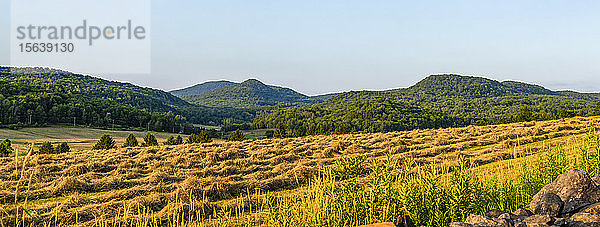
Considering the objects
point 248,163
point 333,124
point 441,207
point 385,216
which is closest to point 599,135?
point 441,207

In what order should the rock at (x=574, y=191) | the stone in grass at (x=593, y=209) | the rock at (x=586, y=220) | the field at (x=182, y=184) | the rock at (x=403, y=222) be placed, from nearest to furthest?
the rock at (x=586, y=220) < the stone in grass at (x=593, y=209) < the rock at (x=403, y=222) < the rock at (x=574, y=191) < the field at (x=182, y=184)

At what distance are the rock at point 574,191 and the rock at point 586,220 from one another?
0.71 m

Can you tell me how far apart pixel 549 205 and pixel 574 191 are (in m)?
0.56

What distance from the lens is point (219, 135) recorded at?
99.5m

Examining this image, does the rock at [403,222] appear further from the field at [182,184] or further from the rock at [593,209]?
the rock at [593,209]

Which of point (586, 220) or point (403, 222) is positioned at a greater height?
point (586, 220)

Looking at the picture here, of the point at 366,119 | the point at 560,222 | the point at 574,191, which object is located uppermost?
the point at 574,191

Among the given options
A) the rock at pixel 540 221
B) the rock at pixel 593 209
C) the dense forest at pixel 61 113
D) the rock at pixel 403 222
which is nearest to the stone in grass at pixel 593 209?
the rock at pixel 593 209

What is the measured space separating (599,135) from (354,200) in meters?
4.39

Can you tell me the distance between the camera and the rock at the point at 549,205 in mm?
4070

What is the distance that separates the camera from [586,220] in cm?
342

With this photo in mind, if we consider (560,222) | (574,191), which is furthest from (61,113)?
(560,222)

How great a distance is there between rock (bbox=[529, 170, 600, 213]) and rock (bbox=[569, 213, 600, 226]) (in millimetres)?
710

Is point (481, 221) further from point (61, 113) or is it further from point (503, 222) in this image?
point (61, 113)
